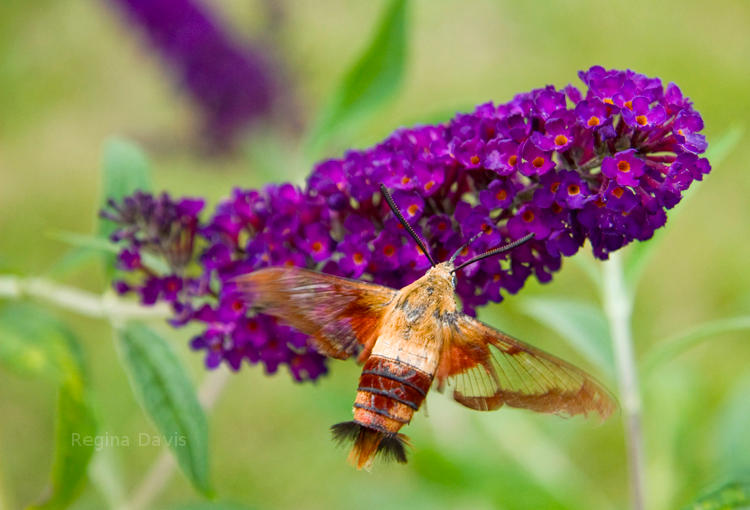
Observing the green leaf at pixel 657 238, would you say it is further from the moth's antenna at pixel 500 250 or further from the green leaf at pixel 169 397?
the green leaf at pixel 169 397

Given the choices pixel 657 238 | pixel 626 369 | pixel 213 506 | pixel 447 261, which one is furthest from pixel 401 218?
pixel 213 506

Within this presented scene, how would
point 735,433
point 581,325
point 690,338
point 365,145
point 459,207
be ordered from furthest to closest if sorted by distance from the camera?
point 365,145
point 735,433
point 581,325
point 690,338
point 459,207

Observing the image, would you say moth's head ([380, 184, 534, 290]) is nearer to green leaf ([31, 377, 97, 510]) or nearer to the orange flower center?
the orange flower center

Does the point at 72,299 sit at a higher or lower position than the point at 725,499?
higher

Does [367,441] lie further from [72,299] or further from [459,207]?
[72,299]

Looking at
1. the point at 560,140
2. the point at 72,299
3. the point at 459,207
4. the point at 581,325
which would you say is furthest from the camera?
the point at 581,325

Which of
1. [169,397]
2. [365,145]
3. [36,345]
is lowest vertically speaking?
[169,397]

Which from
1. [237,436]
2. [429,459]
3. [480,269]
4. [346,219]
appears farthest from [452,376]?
[237,436]
